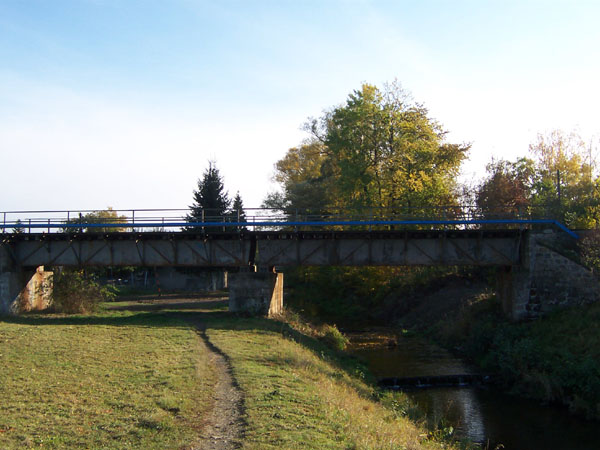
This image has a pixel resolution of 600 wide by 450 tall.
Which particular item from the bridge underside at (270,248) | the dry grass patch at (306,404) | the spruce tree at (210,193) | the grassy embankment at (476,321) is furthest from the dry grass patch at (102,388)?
the spruce tree at (210,193)

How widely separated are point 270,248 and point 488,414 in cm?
1612

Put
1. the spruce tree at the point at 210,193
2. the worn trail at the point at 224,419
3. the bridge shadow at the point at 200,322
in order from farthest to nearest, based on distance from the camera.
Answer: the spruce tree at the point at 210,193 → the bridge shadow at the point at 200,322 → the worn trail at the point at 224,419

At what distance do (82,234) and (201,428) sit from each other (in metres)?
24.7

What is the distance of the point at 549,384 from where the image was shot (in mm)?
22094

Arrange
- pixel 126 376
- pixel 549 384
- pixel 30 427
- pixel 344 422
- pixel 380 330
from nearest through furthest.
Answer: pixel 30 427 → pixel 344 422 → pixel 126 376 → pixel 549 384 → pixel 380 330

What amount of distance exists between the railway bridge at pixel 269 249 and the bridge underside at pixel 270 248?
0.19 feet

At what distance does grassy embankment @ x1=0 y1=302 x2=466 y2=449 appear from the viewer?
11227mm

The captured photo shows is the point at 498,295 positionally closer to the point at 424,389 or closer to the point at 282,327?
the point at 424,389

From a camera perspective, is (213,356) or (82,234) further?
(82,234)

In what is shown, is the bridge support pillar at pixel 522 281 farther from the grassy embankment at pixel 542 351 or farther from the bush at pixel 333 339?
the bush at pixel 333 339

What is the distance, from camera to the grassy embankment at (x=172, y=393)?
11227mm

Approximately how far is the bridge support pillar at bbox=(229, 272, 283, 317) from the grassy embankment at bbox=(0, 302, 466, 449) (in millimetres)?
5261

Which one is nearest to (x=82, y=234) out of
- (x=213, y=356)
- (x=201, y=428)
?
(x=213, y=356)

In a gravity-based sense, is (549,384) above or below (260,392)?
below
